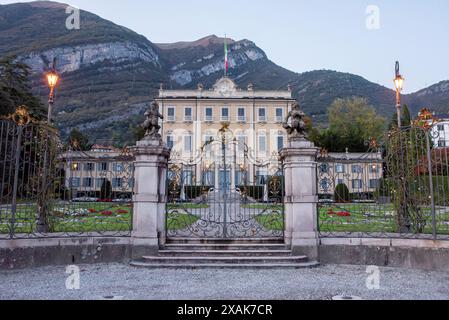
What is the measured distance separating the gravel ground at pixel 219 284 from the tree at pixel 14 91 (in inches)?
1116

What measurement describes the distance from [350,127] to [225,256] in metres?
59.3

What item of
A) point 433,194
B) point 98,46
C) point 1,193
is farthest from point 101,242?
point 98,46

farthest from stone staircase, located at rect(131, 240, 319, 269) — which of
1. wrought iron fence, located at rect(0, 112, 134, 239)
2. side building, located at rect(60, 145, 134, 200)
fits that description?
side building, located at rect(60, 145, 134, 200)

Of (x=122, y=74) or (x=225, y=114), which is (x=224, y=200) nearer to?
(x=225, y=114)

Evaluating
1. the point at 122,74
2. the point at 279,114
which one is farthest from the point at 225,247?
the point at 122,74

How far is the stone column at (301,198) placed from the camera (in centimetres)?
802

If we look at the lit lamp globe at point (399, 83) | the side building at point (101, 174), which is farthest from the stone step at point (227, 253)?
the lit lamp globe at point (399, 83)

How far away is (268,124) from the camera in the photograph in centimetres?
5169

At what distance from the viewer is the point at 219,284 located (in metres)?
6.07

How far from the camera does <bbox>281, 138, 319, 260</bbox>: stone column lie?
316 inches

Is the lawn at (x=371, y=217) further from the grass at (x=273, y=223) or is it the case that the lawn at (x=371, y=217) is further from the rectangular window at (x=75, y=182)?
the rectangular window at (x=75, y=182)

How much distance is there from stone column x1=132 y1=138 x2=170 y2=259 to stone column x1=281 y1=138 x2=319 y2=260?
3061 millimetres

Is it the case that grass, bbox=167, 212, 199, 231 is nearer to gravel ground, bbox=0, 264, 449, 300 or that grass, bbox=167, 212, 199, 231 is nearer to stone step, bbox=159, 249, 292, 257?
stone step, bbox=159, 249, 292, 257
